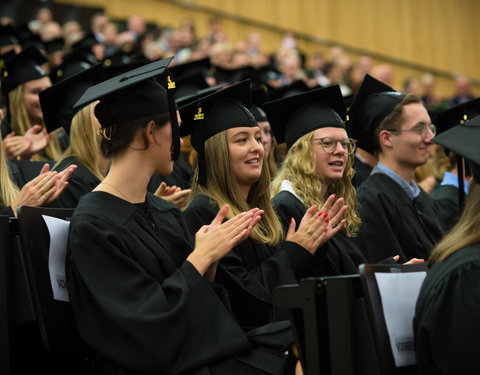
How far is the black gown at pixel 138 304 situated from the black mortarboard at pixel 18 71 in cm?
296

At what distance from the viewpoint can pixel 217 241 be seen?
2789 millimetres

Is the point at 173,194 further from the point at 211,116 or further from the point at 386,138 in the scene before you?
the point at 386,138

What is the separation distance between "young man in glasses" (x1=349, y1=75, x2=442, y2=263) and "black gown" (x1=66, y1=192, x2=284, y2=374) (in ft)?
6.14

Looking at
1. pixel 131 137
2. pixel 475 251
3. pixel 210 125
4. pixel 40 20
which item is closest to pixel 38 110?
pixel 210 125

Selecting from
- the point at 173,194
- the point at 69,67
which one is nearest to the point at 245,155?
the point at 173,194

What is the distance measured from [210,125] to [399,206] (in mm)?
1608

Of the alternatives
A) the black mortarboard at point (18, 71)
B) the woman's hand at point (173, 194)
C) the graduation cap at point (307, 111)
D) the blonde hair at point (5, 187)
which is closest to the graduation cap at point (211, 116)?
the woman's hand at point (173, 194)

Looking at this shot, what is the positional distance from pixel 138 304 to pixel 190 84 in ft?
12.9

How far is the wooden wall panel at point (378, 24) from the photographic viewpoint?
52.7ft

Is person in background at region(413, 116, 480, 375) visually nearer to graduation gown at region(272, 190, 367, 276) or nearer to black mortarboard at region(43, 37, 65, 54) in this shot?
graduation gown at region(272, 190, 367, 276)

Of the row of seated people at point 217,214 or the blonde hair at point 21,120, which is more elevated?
the blonde hair at point 21,120

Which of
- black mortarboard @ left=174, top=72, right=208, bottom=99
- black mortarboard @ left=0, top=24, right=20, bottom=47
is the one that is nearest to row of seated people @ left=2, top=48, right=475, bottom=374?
black mortarboard @ left=174, top=72, right=208, bottom=99

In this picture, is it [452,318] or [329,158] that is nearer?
[452,318]

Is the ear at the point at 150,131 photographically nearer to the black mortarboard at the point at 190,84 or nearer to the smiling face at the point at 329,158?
the smiling face at the point at 329,158
